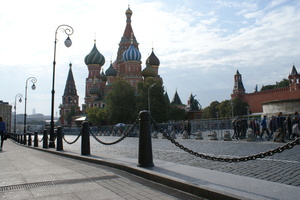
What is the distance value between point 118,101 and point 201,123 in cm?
3069

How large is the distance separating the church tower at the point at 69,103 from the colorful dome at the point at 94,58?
2413 centimetres

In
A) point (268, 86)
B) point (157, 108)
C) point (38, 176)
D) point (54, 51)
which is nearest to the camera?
point (38, 176)

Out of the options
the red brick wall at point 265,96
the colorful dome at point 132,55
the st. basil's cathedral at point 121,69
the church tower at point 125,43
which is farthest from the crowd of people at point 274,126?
the red brick wall at point 265,96

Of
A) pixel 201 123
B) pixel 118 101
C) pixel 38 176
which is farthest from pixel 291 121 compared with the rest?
pixel 118 101

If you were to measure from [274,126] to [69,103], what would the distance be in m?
87.3

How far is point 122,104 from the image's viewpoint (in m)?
51.3

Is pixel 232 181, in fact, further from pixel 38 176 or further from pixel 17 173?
pixel 17 173

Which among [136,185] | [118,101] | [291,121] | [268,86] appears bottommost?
[136,185]

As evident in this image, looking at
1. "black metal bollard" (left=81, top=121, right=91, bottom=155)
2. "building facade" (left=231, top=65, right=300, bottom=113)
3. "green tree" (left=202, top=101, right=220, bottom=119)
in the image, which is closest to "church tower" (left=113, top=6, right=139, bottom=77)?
"building facade" (left=231, top=65, right=300, bottom=113)

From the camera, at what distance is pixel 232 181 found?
4.34 meters

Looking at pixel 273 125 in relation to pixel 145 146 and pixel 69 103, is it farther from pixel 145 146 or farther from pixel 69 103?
pixel 69 103

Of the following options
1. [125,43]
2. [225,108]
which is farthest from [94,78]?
[225,108]

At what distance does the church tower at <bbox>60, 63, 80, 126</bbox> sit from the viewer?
92.9 m

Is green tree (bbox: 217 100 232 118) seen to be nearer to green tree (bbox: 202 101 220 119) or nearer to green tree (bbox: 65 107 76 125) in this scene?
green tree (bbox: 202 101 220 119)
